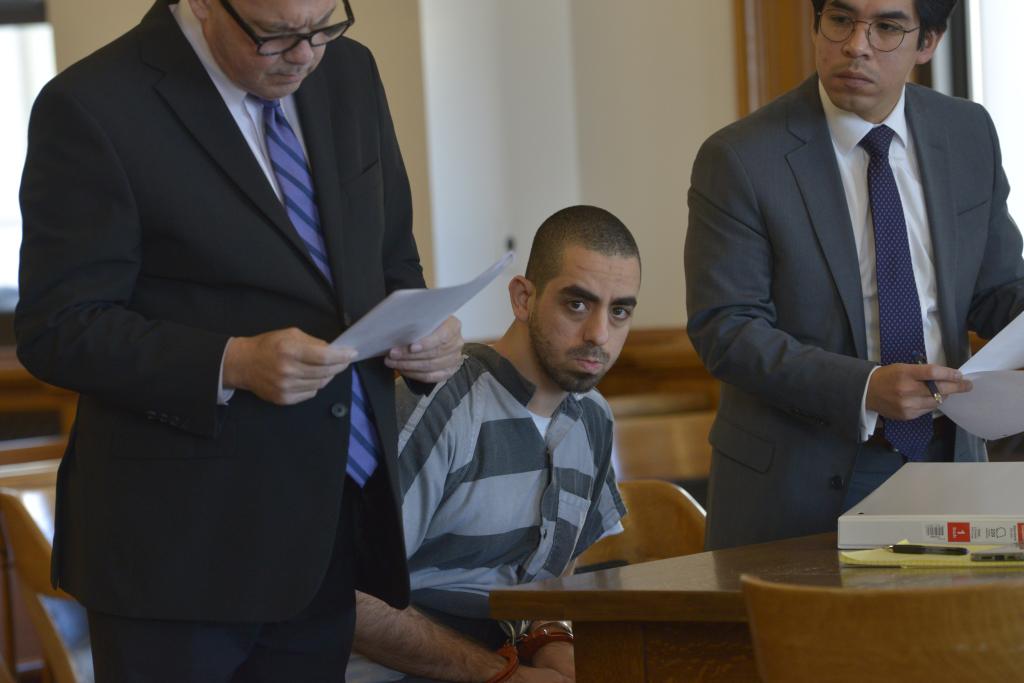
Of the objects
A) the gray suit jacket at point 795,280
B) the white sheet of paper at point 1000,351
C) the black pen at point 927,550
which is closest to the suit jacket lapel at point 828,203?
the gray suit jacket at point 795,280

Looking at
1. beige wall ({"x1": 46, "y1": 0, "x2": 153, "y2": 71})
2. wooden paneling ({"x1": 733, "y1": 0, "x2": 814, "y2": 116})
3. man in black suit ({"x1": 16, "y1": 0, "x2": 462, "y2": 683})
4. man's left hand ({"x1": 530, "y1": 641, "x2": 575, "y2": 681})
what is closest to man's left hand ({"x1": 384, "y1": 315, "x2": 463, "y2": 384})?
man in black suit ({"x1": 16, "y1": 0, "x2": 462, "y2": 683})

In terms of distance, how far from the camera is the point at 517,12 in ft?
16.1

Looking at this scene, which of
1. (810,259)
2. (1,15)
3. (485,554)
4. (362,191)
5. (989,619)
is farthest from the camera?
(1,15)

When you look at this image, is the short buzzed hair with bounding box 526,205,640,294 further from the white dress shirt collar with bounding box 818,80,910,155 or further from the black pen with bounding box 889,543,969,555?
the black pen with bounding box 889,543,969,555

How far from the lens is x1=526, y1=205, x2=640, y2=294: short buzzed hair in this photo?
2.32 meters

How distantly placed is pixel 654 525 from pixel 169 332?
1270 millimetres

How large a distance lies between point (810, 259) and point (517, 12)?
2.81 m

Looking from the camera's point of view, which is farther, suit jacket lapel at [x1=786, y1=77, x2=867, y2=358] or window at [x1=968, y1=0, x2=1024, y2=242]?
window at [x1=968, y1=0, x2=1024, y2=242]

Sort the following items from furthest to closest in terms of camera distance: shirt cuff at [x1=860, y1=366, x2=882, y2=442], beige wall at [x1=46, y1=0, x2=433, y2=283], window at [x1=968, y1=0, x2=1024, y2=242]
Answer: beige wall at [x1=46, y1=0, x2=433, y2=283] < window at [x1=968, y1=0, x2=1024, y2=242] < shirt cuff at [x1=860, y1=366, x2=882, y2=442]

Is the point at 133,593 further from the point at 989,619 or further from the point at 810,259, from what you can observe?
the point at 810,259

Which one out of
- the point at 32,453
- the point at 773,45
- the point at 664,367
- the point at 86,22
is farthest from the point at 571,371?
the point at 86,22

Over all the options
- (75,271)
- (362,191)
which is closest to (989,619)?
(362,191)

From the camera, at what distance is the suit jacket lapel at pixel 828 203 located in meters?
2.32

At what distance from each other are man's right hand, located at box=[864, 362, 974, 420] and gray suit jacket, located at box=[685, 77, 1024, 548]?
0.40 ft
